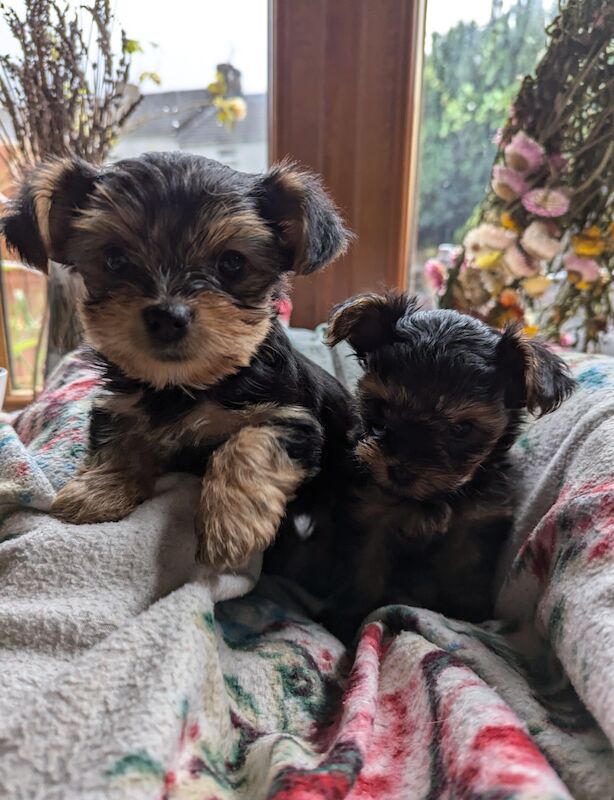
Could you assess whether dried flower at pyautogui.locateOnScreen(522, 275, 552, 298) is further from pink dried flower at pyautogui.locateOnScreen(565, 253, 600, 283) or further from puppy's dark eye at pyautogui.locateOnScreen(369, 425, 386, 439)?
puppy's dark eye at pyautogui.locateOnScreen(369, 425, 386, 439)

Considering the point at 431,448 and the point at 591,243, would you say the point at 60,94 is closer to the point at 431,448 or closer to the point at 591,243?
the point at 431,448

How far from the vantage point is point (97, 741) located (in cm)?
103

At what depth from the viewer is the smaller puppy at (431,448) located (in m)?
1.80

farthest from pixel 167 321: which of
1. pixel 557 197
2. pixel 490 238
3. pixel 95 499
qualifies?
pixel 557 197

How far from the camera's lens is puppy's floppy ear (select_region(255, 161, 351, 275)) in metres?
1.75

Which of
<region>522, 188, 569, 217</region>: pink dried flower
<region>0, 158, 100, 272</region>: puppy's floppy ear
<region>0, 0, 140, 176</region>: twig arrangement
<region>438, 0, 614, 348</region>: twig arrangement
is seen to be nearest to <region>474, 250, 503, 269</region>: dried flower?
<region>438, 0, 614, 348</region>: twig arrangement

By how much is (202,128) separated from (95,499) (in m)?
2.76

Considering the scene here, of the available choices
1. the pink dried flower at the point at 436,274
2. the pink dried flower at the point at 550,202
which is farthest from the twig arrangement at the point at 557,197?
the pink dried flower at the point at 436,274

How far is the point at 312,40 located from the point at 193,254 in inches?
91.6

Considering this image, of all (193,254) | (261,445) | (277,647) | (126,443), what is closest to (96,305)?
(193,254)

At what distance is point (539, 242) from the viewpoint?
306cm

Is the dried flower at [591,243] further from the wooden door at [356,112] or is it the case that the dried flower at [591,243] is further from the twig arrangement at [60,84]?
the twig arrangement at [60,84]

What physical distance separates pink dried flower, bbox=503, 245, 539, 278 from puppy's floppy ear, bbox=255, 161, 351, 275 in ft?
4.97

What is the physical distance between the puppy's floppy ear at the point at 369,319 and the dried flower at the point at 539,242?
1.24 m
